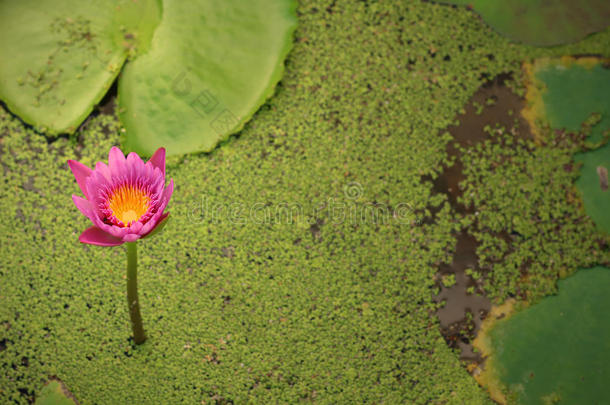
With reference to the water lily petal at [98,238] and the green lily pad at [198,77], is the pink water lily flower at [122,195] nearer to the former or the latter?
the water lily petal at [98,238]

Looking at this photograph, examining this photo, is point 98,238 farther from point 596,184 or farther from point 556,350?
point 596,184

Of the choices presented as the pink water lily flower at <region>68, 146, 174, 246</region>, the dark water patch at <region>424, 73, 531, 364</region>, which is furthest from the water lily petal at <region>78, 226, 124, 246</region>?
the dark water patch at <region>424, 73, 531, 364</region>

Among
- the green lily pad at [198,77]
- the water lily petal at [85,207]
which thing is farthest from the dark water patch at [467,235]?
the water lily petal at [85,207]

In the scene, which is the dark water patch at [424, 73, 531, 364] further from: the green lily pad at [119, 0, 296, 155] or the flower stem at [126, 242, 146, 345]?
the flower stem at [126, 242, 146, 345]

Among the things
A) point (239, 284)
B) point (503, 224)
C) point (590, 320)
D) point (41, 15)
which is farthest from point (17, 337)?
point (590, 320)

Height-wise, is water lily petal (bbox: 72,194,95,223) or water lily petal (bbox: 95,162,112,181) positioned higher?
water lily petal (bbox: 95,162,112,181)

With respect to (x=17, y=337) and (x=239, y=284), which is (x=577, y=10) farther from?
(x=17, y=337)

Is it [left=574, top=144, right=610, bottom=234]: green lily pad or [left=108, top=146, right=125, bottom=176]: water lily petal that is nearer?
[left=108, top=146, right=125, bottom=176]: water lily petal
